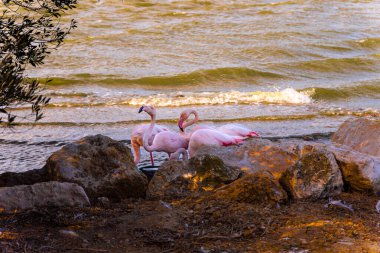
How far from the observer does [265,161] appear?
632 cm

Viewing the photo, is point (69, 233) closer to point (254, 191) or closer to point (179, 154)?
point (254, 191)

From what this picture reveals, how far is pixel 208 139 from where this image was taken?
23.1 ft

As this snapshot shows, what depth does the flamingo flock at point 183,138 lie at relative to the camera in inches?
281

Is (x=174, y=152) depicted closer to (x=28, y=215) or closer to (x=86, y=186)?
(x=86, y=186)

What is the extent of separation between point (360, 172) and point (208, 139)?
1.75 meters

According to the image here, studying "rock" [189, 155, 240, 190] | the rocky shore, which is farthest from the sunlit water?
"rock" [189, 155, 240, 190]

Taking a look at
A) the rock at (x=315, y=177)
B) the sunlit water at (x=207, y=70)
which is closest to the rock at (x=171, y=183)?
the rock at (x=315, y=177)

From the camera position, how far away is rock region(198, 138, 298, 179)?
20.5 ft

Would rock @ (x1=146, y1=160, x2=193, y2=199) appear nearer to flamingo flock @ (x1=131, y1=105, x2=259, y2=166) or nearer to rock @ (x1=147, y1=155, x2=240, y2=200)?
rock @ (x1=147, y1=155, x2=240, y2=200)

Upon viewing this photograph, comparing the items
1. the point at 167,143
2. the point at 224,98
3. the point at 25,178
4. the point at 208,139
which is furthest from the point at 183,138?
the point at 224,98

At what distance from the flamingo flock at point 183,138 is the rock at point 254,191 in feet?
4.92

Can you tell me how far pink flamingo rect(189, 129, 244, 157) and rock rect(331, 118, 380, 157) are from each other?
3.61ft

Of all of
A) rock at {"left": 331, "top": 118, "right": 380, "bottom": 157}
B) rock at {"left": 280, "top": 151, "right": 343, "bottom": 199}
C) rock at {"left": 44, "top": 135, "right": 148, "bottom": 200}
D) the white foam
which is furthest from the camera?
the white foam

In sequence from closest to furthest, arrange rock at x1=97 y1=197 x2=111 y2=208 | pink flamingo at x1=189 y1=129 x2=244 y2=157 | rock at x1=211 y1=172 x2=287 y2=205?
rock at x1=211 y1=172 x2=287 y2=205 < rock at x1=97 y1=197 x2=111 y2=208 < pink flamingo at x1=189 y1=129 x2=244 y2=157
